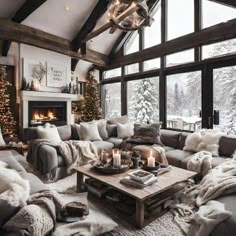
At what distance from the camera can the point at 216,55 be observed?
4.68m

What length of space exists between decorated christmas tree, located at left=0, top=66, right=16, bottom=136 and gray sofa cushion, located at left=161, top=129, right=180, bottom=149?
14.1 feet

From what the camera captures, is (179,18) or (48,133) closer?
(48,133)

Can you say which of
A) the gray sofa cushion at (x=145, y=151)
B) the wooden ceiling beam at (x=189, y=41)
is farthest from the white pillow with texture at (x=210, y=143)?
the wooden ceiling beam at (x=189, y=41)

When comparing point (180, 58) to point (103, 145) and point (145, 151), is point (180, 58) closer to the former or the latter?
point (145, 151)

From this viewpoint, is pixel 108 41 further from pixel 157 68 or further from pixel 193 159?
pixel 193 159

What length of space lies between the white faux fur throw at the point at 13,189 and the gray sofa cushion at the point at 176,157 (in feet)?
8.62

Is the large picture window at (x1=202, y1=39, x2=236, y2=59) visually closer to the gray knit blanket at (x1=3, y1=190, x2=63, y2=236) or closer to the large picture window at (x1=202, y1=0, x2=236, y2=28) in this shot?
the large picture window at (x1=202, y1=0, x2=236, y2=28)

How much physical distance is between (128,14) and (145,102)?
3573mm

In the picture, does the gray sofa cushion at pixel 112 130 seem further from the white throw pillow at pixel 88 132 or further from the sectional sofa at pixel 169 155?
the white throw pillow at pixel 88 132

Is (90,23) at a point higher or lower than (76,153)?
higher

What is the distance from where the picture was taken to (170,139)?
14.6 ft

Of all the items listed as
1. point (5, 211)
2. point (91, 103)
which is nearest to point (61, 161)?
point (5, 211)

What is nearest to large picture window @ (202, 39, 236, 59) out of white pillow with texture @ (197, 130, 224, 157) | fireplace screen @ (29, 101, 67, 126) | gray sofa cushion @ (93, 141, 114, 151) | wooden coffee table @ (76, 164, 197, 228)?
white pillow with texture @ (197, 130, 224, 157)

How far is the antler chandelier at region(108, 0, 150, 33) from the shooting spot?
3.16 metres
